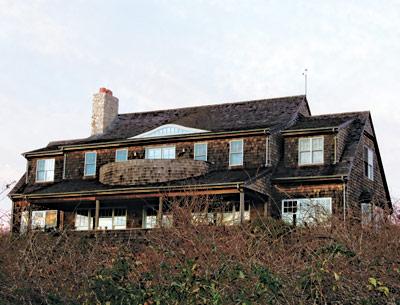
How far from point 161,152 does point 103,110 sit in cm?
545

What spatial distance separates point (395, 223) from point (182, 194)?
14.7 metres

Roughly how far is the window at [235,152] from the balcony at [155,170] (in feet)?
3.71

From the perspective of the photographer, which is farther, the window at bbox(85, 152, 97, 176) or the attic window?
the window at bbox(85, 152, 97, 176)

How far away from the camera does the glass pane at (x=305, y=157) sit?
2914cm

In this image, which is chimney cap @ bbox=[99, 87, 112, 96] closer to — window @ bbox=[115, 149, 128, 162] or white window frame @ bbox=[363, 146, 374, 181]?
window @ bbox=[115, 149, 128, 162]

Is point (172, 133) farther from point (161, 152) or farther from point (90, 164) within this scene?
point (90, 164)

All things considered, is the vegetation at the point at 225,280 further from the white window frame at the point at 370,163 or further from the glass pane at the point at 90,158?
the glass pane at the point at 90,158

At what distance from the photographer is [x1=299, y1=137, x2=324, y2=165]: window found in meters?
29.0

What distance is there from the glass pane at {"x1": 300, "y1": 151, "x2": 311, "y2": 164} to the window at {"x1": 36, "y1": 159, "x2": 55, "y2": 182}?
13.1m

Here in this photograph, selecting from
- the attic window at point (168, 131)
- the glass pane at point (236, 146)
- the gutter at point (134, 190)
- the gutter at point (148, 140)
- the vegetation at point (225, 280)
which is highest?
the attic window at point (168, 131)

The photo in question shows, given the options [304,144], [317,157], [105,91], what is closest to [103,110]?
[105,91]

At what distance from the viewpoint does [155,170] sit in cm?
2934

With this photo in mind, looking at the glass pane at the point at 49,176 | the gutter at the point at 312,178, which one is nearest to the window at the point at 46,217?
the glass pane at the point at 49,176

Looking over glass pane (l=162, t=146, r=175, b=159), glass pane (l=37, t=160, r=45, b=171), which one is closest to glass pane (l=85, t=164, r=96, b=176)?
glass pane (l=37, t=160, r=45, b=171)
